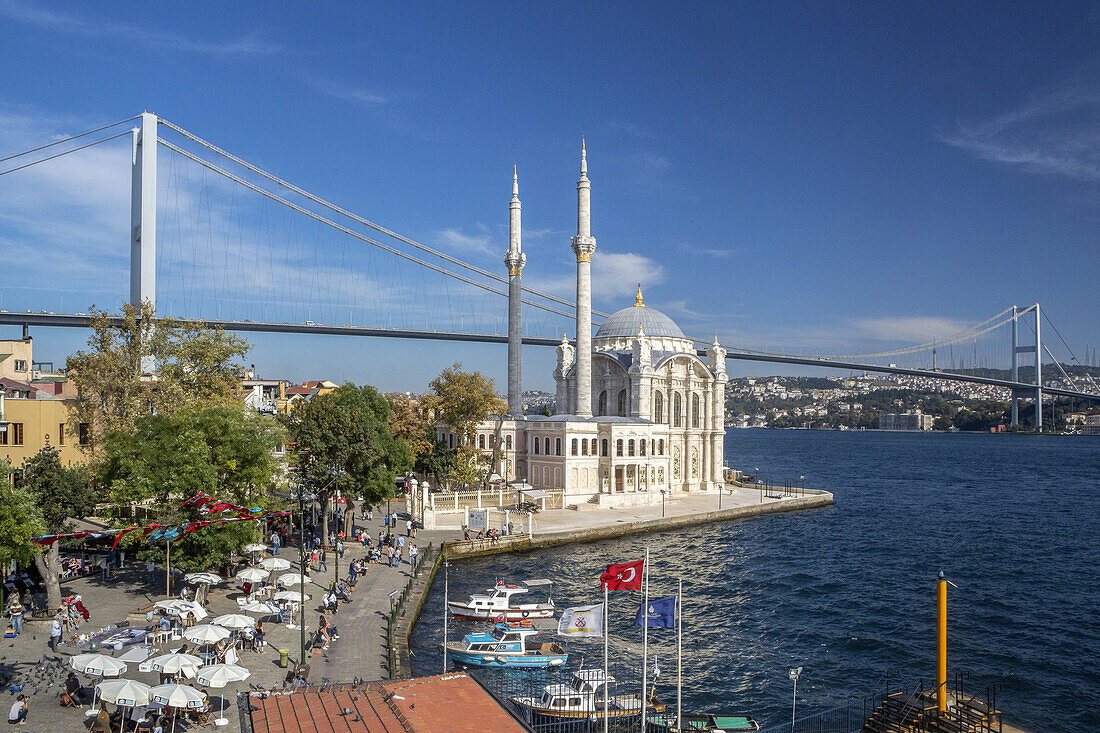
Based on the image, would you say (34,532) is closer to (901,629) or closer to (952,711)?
(952,711)

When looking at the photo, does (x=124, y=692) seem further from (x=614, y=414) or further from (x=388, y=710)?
(x=614, y=414)

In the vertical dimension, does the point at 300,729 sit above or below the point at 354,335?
below

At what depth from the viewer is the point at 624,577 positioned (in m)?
14.8

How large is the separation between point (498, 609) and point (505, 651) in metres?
3.12

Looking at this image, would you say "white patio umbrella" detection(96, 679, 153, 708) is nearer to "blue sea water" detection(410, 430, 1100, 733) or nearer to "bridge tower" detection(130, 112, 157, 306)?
"blue sea water" detection(410, 430, 1100, 733)

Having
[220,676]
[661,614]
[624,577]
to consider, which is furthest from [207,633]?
[661,614]

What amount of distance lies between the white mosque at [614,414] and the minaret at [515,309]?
7 centimetres

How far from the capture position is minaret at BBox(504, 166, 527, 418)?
49953 millimetres

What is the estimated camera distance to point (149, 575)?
79.3 ft

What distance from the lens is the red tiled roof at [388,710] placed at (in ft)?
36.1

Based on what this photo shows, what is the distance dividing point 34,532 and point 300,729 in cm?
1113

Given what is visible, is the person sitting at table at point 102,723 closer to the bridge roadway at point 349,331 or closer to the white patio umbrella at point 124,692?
the white patio umbrella at point 124,692

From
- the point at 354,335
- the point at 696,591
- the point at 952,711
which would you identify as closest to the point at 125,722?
the point at 952,711

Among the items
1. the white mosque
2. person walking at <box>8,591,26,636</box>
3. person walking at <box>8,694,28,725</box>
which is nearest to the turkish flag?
person walking at <box>8,694,28,725</box>
